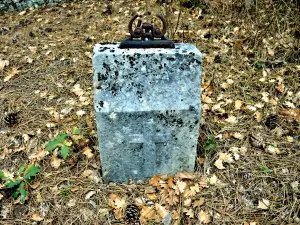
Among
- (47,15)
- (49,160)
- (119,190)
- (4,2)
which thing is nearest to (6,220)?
(49,160)

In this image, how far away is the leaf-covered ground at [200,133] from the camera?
6.98 ft

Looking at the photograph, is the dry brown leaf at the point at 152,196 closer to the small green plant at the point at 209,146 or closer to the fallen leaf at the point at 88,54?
the small green plant at the point at 209,146

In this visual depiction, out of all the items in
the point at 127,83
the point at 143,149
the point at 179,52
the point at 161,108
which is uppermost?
the point at 179,52

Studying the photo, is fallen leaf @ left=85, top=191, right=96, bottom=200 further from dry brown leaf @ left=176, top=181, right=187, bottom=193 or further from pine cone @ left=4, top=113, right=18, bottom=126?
pine cone @ left=4, top=113, right=18, bottom=126

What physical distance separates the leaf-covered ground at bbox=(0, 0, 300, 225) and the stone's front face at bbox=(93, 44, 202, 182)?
41 cm

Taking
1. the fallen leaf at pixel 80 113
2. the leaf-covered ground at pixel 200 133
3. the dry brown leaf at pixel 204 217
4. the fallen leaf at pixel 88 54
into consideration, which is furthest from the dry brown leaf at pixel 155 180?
the fallen leaf at pixel 88 54

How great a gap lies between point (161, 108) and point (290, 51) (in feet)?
8.68

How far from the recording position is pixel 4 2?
5336mm

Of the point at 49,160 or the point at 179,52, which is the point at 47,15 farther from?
the point at 179,52

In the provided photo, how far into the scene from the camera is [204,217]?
81.1 inches

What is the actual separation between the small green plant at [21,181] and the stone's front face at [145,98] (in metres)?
0.63

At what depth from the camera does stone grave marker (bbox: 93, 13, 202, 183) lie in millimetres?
1785

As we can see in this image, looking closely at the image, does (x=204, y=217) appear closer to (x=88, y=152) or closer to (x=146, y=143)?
(x=146, y=143)

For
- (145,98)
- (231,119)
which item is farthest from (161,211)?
(231,119)
